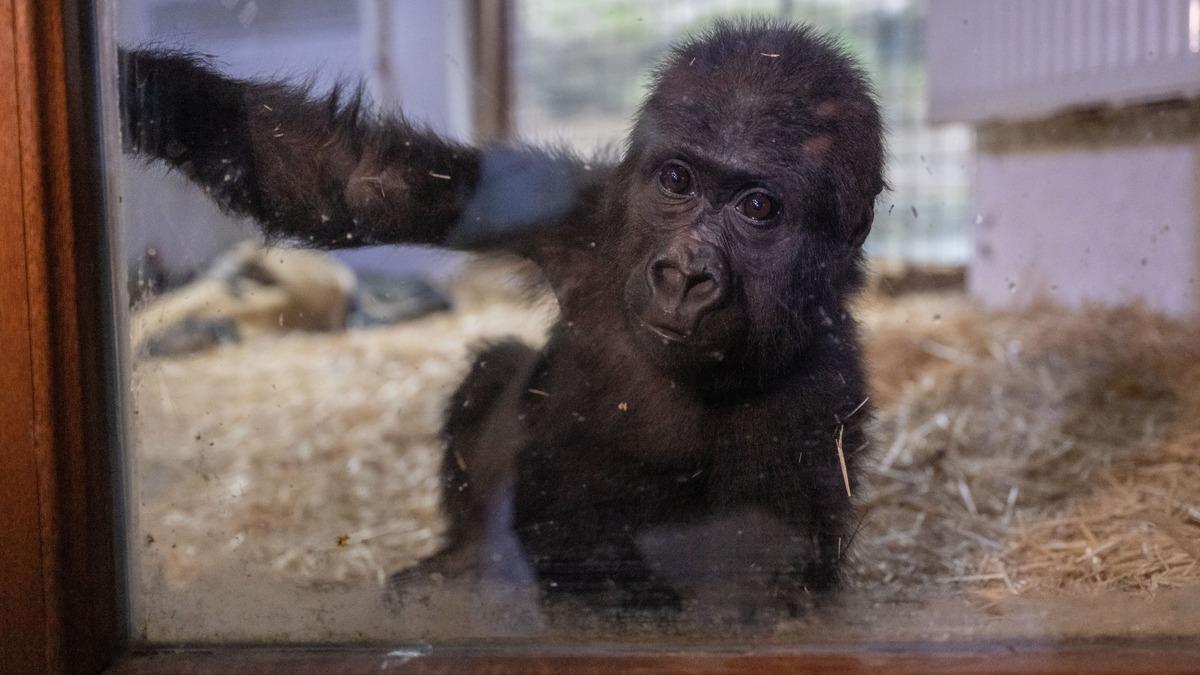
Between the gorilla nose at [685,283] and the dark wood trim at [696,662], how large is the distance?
0.79 meters

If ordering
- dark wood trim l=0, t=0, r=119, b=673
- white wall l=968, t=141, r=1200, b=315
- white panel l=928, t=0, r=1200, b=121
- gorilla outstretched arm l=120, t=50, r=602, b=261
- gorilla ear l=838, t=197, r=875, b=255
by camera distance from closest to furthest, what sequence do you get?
dark wood trim l=0, t=0, r=119, b=673, gorilla outstretched arm l=120, t=50, r=602, b=261, gorilla ear l=838, t=197, r=875, b=255, white panel l=928, t=0, r=1200, b=121, white wall l=968, t=141, r=1200, b=315

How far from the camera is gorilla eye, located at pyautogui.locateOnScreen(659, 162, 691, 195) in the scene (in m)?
2.64

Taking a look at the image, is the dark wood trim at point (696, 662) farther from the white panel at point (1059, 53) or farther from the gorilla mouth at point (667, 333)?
the white panel at point (1059, 53)

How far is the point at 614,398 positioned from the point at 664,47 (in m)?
1.09

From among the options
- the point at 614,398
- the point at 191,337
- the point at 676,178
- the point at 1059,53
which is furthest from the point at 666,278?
the point at 1059,53

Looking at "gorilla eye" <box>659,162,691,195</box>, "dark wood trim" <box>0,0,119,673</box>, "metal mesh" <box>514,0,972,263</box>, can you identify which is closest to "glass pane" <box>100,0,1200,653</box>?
"gorilla eye" <box>659,162,691,195</box>

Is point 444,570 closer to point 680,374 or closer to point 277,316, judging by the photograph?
point 680,374

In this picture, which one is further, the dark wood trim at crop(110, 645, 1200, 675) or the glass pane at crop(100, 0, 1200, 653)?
the glass pane at crop(100, 0, 1200, 653)

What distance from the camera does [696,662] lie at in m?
2.12

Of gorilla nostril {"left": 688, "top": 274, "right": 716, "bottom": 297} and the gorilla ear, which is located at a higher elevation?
the gorilla ear

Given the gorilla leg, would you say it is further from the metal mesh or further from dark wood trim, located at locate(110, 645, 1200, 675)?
the metal mesh

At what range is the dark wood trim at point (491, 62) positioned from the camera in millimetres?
4523

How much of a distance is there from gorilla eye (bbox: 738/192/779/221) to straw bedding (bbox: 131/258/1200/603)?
0.82 meters

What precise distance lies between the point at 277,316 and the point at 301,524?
176cm
